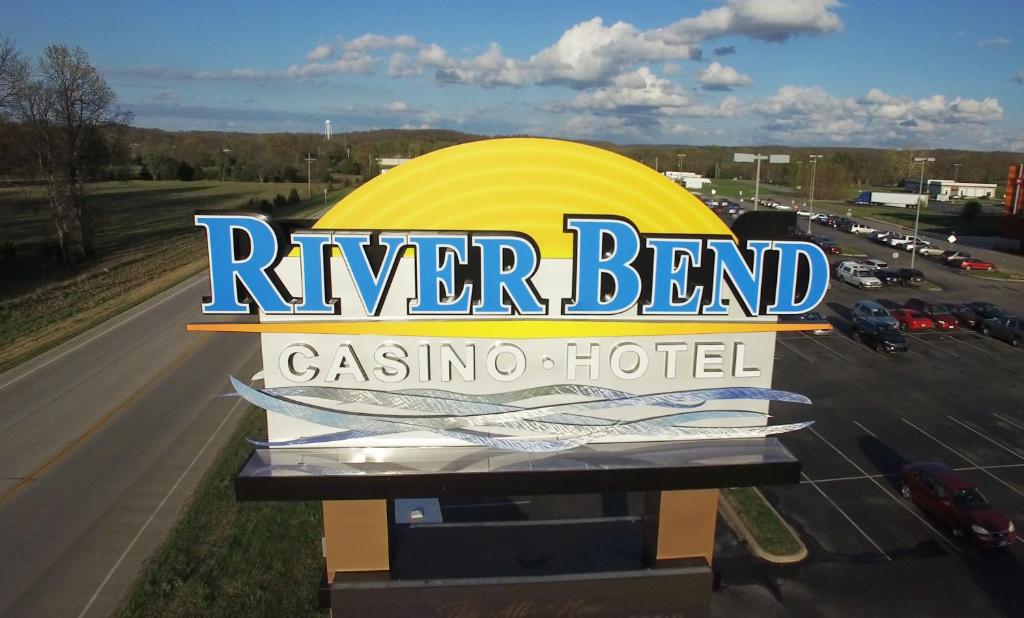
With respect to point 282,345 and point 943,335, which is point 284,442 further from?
point 943,335

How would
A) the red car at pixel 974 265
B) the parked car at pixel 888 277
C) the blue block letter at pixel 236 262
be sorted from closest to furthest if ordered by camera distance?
the blue block letter at pixel 236 262
the parked car at pixel 888 277
the red car at pixel 974 265

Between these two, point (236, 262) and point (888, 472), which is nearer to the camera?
point (236, 262)

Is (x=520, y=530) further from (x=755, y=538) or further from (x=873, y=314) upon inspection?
(x=873, y=314)

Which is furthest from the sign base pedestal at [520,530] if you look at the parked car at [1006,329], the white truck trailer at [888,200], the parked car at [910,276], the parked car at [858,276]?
the white truck trailer at [888,200]

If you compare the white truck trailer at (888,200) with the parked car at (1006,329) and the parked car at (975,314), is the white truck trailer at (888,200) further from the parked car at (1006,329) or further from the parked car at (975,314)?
the parked car at (1006,329)

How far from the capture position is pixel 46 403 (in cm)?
2442

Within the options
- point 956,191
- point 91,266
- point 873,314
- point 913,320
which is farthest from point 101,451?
point 956,191

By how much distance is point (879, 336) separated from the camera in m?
33.8

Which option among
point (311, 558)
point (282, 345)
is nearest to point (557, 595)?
point (282, 345)

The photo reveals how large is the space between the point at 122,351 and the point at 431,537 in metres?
24.7

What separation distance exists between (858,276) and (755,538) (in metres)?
39.5

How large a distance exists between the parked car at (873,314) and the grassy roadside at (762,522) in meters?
21.3

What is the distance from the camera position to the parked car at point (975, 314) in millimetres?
37875

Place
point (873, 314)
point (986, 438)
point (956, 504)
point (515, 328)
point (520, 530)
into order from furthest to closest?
point (873, 314) < point (986, 438) < point (956, 504) < point (520, 530) < point (515, 328)
